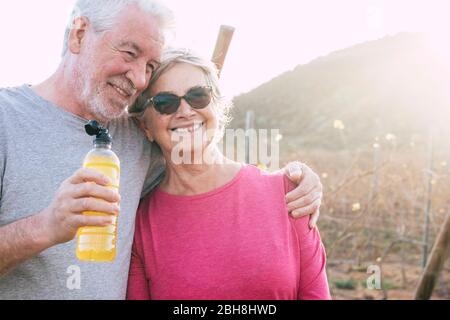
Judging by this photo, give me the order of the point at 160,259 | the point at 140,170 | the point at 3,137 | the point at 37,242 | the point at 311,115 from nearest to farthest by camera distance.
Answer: the point at 37,242
the point at 3,137
the point at 160,259
the point at 140,170
the point at 311,115

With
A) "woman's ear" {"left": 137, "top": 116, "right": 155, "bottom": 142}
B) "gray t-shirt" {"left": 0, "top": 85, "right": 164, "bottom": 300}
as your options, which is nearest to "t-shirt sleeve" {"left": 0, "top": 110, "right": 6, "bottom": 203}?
"gray t-shirt" {"left": 0, "top": 85, "right": 164, "bottom": 300}

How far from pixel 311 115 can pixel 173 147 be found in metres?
38.9

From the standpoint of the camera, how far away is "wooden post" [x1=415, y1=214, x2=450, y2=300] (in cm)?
464

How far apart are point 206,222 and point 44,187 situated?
2.42 feet

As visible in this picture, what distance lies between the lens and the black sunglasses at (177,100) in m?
2.59

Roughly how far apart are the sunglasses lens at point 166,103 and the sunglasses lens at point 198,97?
0.20 ft

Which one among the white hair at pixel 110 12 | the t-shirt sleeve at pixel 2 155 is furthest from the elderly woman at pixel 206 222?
the t-shirt sleeve at pixel 2 155

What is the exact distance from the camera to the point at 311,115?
134ft

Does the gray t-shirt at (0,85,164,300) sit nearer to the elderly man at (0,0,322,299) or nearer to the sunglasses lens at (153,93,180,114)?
the elderly man at (0,0,322,299)

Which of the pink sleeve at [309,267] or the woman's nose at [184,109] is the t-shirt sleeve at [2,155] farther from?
the pink sleeve at [309,267]

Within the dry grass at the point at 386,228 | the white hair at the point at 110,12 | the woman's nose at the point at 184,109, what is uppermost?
the white hair at the point at 110,12

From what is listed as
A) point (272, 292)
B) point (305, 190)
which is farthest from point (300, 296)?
point (305, 190)

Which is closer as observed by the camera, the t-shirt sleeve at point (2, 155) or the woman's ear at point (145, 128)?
the t-shirt sleeve at point (2, 155)
